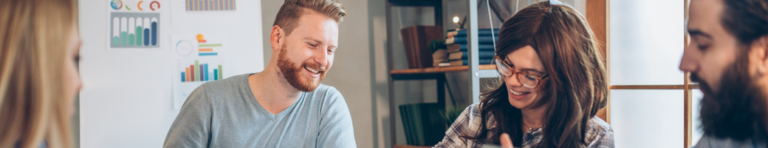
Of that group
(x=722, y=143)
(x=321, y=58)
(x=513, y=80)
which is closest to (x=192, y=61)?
(x=321, y=58)

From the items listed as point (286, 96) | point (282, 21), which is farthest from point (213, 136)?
point (282, 21)

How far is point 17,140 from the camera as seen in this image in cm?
45

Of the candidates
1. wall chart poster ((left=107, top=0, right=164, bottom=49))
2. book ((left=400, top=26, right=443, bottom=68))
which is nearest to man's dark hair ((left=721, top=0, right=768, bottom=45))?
book ((left=400, top=26, right=443, bottom=68))

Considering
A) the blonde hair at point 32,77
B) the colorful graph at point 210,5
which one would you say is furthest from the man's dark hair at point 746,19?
the colorful graph at point 210,5

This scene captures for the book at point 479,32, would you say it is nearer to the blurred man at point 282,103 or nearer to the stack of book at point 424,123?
the stack of book at point 424,123

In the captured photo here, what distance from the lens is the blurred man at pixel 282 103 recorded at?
3.47ft

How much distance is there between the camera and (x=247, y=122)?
3.53ft

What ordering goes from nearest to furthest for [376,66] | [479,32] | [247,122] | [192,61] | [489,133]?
[489,133] → [247,122] → [479,32] → [192,61] → [376,66]

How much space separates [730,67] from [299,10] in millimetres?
882

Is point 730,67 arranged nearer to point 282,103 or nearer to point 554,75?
point 554,75

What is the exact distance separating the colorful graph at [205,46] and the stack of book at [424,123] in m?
0.79

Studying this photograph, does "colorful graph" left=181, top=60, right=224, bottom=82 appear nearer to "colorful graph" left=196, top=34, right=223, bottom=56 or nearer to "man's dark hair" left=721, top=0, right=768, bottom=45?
"colorful graph" left=196, top=34, right=223, bottom=56

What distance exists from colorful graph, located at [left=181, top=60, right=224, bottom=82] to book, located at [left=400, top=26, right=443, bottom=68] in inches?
30.1

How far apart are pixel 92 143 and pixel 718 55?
1.83 metres
